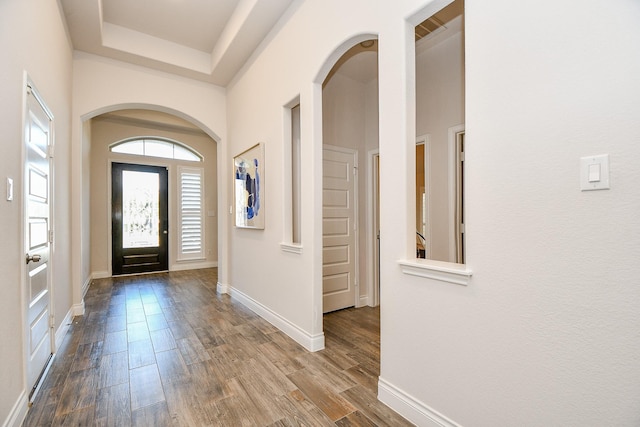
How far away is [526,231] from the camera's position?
1.25 metres

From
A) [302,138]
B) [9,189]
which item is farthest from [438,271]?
[9,189]

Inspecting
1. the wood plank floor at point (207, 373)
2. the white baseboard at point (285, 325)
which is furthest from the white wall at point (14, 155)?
the white baseboard at point (285, 325)

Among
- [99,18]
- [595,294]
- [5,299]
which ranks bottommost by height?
[5,299]

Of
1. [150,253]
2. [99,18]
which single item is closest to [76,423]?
[99,18]

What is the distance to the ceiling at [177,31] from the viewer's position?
123 inches

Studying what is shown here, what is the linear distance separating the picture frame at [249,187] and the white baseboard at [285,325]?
98 cm

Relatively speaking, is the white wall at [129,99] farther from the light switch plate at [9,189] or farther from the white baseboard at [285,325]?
the light switch plate at [9,189]

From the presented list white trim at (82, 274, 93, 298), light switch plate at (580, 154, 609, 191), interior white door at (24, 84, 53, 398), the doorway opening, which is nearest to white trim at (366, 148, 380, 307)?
the doorway opening

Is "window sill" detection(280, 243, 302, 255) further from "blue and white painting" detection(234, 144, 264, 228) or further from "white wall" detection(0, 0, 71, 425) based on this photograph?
"white wall" detection(0, 0, 71, 425)

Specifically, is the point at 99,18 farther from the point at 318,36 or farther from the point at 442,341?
the point at 442,341

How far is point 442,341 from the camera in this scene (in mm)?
1571

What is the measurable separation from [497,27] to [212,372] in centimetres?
285

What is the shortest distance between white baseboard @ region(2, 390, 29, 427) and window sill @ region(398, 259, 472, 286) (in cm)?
231

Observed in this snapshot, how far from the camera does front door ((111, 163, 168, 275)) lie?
5.96m
